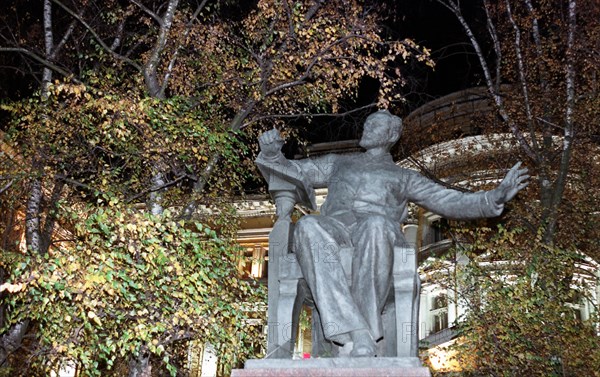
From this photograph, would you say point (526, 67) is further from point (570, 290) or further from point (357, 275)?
point (357, 275)

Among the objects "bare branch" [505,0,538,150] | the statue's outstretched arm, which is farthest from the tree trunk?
"bare branch" [505,0,538,150]

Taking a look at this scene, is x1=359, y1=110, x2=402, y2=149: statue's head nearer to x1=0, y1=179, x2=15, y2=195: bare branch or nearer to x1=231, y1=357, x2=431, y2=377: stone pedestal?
x1=231, y1=357, x2=431, y2=377: stone pedestal

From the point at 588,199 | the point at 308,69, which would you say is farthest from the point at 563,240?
the point at 308,69

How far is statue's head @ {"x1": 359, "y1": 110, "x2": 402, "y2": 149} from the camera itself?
24.8 ft

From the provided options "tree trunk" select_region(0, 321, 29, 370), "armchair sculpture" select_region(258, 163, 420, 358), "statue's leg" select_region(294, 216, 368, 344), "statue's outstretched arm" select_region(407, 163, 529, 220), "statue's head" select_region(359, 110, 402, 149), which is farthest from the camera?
"tree trunk" select_region(0, 321, 29, 370)

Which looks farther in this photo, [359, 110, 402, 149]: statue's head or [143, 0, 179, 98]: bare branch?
[143, 0, 179, 98]: bare branch

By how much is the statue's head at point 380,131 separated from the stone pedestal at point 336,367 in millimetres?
2387

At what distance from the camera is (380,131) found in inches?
297

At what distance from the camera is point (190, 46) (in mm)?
14602

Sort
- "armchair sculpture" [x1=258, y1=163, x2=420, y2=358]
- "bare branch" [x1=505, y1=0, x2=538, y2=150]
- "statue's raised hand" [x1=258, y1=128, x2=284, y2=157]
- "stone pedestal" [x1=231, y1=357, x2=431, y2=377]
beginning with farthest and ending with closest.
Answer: "bare branch" [x1=505, y1=0, x2=538, y2=150]
"statue's raised hand" [x1=258, y1=128, x2=284, y2=157]
"armchair sculpture" [x1=258, y1=163, x2=420, y2=358]
"stone pedestal" [x1=231, y1=357, x2=431, y2=377]

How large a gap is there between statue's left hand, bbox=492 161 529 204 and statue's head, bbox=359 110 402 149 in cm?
124

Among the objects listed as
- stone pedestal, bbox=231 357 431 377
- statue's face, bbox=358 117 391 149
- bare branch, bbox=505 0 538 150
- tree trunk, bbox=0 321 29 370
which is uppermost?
bare branch, bbox=505 0 538 150

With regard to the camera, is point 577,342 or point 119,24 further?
point 119,24

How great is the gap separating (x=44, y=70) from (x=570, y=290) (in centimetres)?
990
